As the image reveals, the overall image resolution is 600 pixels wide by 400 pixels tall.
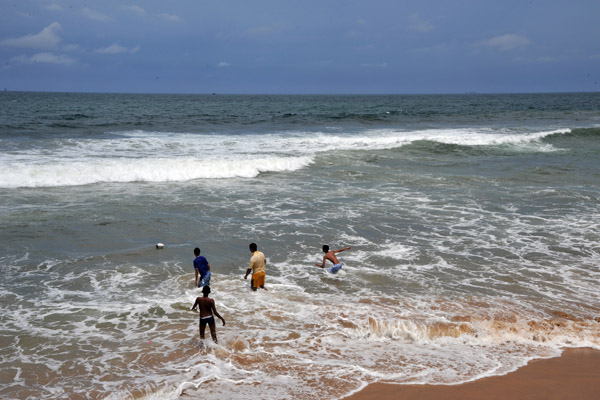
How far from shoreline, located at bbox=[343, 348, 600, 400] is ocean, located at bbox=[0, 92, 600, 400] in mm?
207

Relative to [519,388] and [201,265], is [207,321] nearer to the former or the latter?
[201,265]

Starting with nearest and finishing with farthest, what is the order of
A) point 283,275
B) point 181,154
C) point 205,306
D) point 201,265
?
point 205,306 < point 201,265 < point 283,275 < point 181,154

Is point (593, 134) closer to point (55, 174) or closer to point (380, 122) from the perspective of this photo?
point (380, 122)

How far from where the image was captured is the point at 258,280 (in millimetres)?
9906

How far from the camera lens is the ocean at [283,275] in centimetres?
714

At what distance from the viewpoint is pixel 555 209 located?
16.6 m

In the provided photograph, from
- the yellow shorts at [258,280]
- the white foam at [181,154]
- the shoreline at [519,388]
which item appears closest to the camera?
the shoreline at [519,388]

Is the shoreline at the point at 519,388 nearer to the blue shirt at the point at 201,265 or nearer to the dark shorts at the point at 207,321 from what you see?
the dark shorts at the point at 207,321

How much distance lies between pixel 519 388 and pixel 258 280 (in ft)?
16.0

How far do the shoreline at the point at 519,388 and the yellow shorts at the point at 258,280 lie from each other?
373cm

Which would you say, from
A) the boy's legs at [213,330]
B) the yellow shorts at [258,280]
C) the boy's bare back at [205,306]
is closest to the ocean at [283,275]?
the boy's legs at [213,330]

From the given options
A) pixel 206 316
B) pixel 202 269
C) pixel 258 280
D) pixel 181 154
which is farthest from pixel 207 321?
pixel 181 154

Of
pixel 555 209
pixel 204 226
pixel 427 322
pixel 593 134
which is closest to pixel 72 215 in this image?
pixel 204 226

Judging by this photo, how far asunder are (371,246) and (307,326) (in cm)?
477
